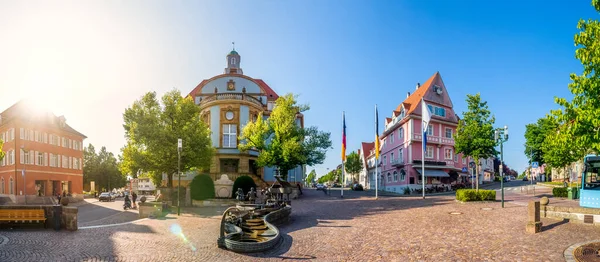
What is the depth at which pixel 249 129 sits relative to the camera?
130ft

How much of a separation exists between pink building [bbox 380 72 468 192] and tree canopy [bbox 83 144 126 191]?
211 ft

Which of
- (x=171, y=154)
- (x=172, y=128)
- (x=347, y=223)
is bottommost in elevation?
(x=347, y=223)

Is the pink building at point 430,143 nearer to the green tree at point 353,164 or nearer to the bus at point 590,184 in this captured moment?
the bus at point 590,184

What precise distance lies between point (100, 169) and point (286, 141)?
219ft

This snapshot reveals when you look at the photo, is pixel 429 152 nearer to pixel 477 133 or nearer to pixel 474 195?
pixel 477 133

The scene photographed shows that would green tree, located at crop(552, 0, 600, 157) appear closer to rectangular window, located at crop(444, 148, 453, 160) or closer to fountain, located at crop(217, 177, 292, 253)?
fountain, located at crop(217, 177, 292, 253)

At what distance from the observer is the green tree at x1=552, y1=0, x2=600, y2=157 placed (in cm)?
1023

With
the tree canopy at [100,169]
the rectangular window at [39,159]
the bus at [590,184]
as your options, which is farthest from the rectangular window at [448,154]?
the tree canopy at [100,169]

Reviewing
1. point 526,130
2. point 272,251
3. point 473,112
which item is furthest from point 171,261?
point 526,130

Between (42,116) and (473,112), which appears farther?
(42,116)

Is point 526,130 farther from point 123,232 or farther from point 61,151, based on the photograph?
point 61,151

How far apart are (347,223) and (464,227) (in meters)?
4.82

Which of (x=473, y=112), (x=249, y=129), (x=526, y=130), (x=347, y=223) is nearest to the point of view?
(x=347, y=223)

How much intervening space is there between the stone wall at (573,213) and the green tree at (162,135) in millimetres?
25814
